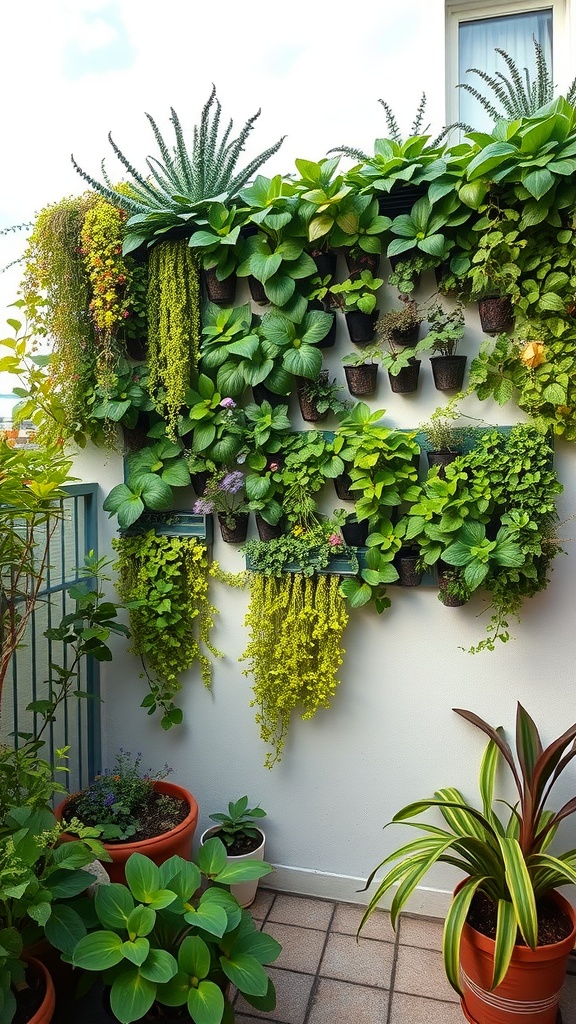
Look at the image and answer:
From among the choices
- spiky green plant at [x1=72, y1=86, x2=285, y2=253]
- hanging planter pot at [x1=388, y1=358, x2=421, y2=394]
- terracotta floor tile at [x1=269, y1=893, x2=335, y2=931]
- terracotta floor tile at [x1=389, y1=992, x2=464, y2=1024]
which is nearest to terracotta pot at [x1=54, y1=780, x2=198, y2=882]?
terracotta floor tile at [x1=269, y1=893, x2=335, y2=931]

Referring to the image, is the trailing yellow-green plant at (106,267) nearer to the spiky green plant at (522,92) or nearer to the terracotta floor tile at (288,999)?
the spiky green plant at (522,92)

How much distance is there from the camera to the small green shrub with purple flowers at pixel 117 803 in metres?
2.07

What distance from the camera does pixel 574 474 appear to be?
6.84ft

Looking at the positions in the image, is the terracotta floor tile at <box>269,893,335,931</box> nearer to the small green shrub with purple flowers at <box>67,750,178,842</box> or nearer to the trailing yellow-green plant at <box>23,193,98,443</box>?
the small green shrub with purple flowers at <box>67,750,178,842</box>

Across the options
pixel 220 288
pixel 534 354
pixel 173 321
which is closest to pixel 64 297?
pixel 173 321

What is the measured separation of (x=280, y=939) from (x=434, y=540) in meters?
1.46

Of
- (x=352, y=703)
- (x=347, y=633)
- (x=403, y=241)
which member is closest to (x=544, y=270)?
(x=403, y=241)

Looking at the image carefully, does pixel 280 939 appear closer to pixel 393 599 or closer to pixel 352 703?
pixel 352 703

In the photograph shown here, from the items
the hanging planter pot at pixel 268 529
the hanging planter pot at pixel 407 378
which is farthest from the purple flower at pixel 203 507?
the hanging planter pot at pixel 407 378

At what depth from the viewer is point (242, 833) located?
7.97ft

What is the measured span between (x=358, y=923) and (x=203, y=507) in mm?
1577

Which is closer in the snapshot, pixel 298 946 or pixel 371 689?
pixel 298 946

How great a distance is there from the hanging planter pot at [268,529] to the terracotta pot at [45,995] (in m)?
1.39

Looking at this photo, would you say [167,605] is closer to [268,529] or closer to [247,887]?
[268,529]
